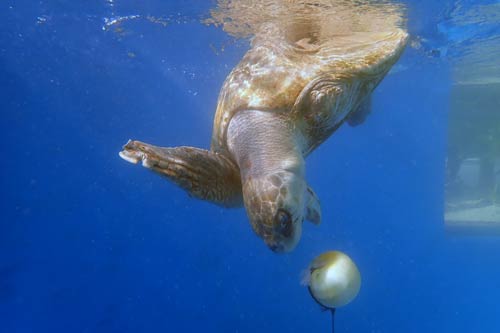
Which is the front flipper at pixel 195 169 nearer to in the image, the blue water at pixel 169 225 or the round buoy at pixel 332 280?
the round buoy at pixel 332 280

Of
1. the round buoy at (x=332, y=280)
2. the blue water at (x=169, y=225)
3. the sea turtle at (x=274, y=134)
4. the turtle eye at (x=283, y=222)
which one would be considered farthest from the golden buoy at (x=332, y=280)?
the blue water at (x=169, y=225)

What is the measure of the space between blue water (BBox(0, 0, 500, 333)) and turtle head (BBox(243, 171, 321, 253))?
749 centimetres

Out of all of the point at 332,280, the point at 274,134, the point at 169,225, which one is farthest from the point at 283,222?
the point at 169,225

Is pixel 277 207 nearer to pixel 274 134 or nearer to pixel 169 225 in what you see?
pixel 274 134

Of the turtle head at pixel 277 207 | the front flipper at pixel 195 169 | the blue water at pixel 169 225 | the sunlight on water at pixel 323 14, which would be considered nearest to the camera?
the turtle head at pixel 277 207

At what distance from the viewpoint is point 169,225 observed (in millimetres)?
15117

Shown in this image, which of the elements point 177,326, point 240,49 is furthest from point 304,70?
point 177,326

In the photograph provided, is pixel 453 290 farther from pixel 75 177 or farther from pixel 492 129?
pixel 75 177

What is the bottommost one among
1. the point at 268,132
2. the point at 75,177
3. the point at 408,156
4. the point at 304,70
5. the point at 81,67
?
the point at 408,156

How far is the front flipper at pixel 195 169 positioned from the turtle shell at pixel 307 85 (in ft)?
1.88

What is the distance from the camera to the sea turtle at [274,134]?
3031mm

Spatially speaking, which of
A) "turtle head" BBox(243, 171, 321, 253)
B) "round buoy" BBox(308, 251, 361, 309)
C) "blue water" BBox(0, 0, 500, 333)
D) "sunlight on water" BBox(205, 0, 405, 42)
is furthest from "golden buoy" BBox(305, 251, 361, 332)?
"blue water" BBox(0, 0, 500, 333)

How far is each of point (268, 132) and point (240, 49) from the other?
32.7 ft

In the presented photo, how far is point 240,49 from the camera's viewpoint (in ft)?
42.3
